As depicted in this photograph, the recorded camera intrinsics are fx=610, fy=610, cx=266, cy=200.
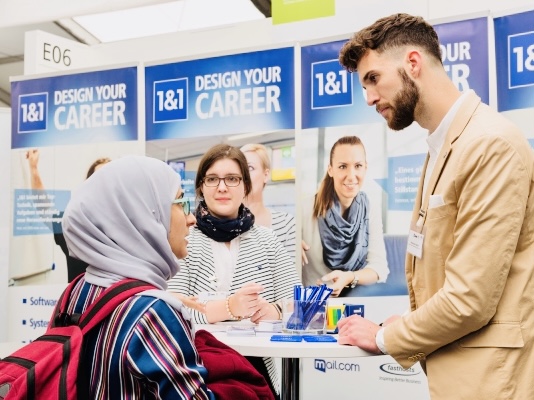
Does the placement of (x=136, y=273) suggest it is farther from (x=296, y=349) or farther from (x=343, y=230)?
(x=343, y=230)

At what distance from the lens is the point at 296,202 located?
3.60 m

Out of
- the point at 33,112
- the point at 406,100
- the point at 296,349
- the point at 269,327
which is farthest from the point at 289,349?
the point at 33,112

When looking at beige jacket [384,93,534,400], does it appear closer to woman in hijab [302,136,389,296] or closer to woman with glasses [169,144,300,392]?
woman with glasses [169,144,300,392]

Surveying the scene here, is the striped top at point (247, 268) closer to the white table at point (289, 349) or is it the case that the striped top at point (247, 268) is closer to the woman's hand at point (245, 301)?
the woman's hand at point (245, 301)

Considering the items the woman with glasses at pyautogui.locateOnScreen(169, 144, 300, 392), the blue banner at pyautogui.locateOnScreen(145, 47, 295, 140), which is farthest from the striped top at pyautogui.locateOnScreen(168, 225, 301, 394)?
the blue banner at pyautogui.locateOnScreen(145, 47, 295, 140)

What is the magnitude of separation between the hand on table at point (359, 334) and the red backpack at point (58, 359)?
694 millimetres

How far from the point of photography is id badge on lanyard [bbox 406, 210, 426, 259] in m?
1.69

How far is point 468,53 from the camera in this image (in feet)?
10.4

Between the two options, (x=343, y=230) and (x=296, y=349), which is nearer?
(x=296, y=349)

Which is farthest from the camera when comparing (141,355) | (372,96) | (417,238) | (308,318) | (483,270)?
(308,318)

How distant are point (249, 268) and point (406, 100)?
4.13ft

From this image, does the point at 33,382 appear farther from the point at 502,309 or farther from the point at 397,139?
the point at 397,139

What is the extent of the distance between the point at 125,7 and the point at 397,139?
205 centimetres

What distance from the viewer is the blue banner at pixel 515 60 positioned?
3018 millimetres
